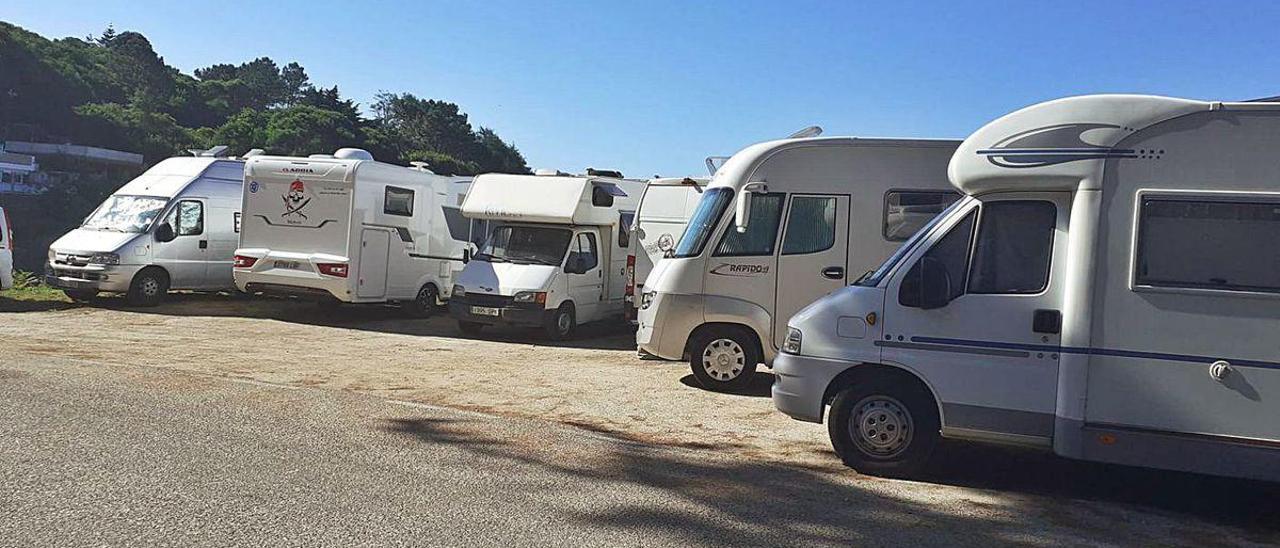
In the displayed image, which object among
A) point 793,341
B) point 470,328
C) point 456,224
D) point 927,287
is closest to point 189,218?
point 456,224

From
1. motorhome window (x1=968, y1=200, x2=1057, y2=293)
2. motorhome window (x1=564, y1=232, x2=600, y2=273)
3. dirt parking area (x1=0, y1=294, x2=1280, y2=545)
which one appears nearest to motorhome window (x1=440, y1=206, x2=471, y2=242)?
dirt parking area (x1=0, y1=294, x2=1280, y2=545)

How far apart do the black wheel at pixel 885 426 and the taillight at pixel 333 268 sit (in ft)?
36.4

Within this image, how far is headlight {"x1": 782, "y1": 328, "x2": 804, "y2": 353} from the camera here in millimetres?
7144

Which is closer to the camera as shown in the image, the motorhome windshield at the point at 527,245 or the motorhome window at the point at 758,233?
the motorhome window at the point at 758,233

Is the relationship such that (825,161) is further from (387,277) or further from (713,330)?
(387,277)

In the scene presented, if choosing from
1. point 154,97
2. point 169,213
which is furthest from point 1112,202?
point 154,97

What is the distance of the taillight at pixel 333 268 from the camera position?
16.1 m

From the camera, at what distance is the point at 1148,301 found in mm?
6066

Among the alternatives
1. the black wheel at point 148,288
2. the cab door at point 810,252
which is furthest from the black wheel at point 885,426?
the black wheel at point 148,288

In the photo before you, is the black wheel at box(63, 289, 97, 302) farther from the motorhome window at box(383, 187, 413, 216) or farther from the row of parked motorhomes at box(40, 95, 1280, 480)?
the row of parked motorhomes at box(40, 95, 1280, 480)

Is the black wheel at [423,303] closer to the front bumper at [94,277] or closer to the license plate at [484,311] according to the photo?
the license plate at [484,311]

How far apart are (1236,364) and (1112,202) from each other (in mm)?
1190

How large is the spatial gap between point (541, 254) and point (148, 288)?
7.45m

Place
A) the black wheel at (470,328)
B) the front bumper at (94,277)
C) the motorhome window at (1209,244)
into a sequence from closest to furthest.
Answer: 1. the motorhome window at (1209,244)
2. the black wheel at (470,328)
3. the front bumper at (94,277)
